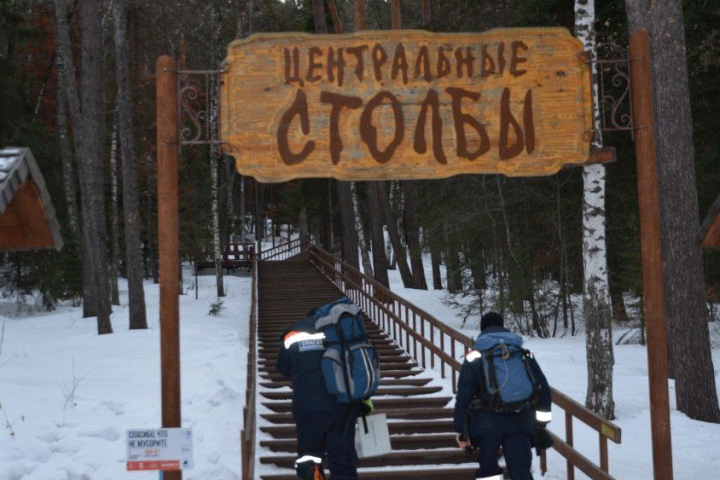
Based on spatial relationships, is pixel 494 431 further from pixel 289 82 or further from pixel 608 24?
pixel 608 24

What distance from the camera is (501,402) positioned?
24.7ft

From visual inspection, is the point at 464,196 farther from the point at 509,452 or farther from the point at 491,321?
the point at 509,452

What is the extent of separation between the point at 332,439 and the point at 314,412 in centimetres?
26

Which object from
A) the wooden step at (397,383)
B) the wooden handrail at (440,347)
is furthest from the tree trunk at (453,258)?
the wooden step at (397,383)

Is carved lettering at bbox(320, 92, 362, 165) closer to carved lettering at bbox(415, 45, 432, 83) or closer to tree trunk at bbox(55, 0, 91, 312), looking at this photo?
carved lettering at bbox(415, 45, 432, 83)

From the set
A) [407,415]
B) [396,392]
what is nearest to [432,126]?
[407,415]

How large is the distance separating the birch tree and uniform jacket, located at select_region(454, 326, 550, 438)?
6244 millimetres

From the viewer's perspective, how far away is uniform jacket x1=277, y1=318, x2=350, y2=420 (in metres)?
7.61

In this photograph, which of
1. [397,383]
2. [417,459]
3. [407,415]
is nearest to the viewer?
[417,459]

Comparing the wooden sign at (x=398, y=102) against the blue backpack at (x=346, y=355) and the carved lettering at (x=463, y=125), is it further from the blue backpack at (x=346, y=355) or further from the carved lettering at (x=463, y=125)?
the blue backpack at (x=346, y=355)

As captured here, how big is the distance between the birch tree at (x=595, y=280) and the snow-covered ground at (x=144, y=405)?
1.85ft

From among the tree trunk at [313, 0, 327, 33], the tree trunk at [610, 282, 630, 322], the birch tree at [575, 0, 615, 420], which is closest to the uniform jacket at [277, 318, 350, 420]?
the birch tree at [575, 0, 615, 420]

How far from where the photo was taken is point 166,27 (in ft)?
110

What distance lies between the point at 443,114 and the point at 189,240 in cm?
3697
